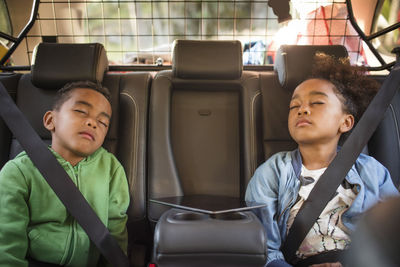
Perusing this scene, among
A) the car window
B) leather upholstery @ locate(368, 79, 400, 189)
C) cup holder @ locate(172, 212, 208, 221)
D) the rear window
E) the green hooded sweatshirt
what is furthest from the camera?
the car window

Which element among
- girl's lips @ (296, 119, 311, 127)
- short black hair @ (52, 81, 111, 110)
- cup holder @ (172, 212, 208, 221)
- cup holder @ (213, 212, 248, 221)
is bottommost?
cup holder @ (213, 212, 248, 221)

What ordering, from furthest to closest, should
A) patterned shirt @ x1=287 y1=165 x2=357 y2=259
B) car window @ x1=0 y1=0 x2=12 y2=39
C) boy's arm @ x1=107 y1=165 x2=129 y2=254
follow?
car window @ x1=0 y1=0 x2=12 y2=39 → boy's arm @ x1=107 y1=165 x2=129 y2=254 → patterned shirt @ x1=287 y1=165 x2=357 y2=259

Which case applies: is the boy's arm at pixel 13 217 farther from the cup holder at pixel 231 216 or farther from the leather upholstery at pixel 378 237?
the leather upholstery at pixel 378 237

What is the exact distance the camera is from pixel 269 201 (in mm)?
1213

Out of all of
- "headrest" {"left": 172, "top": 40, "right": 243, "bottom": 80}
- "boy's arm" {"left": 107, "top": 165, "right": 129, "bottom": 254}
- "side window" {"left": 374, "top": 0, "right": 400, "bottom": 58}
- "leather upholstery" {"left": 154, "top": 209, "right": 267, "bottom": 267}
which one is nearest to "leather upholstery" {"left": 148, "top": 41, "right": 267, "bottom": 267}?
"headrest" {"left": 172, "top": 40, "right": 243, "bottom": 80}

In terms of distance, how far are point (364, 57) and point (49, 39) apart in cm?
257

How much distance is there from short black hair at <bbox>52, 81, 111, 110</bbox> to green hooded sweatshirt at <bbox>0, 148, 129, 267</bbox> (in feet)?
0.75

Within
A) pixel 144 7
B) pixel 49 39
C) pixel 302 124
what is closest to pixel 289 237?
pixel 302 124

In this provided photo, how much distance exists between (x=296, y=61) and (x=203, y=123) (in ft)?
1.82

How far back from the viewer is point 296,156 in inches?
51.7

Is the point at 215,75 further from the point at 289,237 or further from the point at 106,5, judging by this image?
the point at 106,5

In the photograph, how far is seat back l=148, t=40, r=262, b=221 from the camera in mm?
1456

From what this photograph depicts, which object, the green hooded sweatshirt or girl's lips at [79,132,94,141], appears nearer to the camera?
the green hooded sweatshirt

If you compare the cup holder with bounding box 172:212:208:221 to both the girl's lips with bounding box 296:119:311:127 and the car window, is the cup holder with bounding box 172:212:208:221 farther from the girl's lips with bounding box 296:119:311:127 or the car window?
the car window
